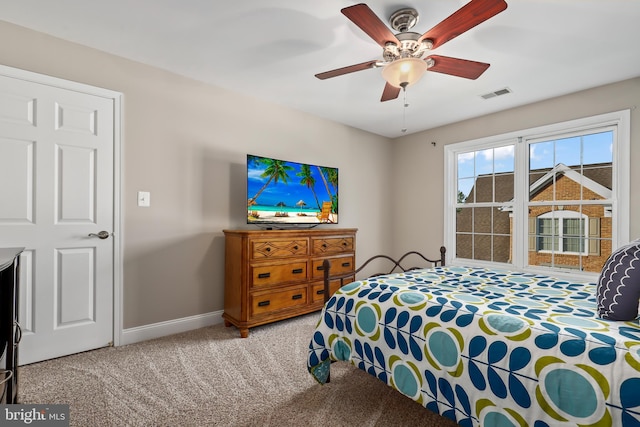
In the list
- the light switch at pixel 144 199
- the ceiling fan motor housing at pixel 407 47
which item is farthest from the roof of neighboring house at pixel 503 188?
the light switch at pixel 144 199

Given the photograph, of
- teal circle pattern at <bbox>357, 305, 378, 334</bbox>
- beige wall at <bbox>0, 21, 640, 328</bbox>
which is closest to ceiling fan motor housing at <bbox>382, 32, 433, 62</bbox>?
teal circle pattern at <bbox>357, 305, 378, 334</bbox>

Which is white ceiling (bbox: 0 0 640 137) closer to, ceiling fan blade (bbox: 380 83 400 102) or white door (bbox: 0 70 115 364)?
ceiling fan blade (bbox: 380 83 400 102)

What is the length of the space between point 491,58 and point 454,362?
2.38 m

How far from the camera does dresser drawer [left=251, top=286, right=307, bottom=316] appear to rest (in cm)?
278

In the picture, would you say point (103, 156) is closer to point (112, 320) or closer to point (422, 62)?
point (112, 320)

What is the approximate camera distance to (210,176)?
3.00m

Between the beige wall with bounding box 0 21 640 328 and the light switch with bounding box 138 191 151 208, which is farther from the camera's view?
the light switch with bounding box 138 191 151 208

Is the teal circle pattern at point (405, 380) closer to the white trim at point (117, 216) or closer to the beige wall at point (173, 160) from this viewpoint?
the beige wall at point (173, 160)

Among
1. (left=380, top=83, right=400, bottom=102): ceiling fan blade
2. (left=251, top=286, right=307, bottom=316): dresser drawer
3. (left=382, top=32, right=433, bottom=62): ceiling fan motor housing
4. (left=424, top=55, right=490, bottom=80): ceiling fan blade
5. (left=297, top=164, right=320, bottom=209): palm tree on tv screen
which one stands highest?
(left=382, top=32, right=433, bottom=62): ceiling fan motor housing

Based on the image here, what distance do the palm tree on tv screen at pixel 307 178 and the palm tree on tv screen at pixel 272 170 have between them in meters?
0.15

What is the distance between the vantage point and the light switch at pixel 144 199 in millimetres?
2611

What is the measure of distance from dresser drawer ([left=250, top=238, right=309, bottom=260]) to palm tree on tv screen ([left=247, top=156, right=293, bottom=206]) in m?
0.46

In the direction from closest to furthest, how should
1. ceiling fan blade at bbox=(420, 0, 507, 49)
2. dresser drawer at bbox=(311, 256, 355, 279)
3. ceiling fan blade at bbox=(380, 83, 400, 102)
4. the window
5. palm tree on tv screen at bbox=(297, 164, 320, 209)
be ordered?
ceiling fan blade at bbox=(420, 0, 507, 49) < ceiling fan blade at bbox=(380, 83, 400, 102) < the window < dresser drawer at bbox=(311, 256, 355, 279) < palm tree on tv screen at bbox=(297, 164, 320, 209)

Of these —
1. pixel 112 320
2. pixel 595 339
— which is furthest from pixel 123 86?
pixel 595 339
